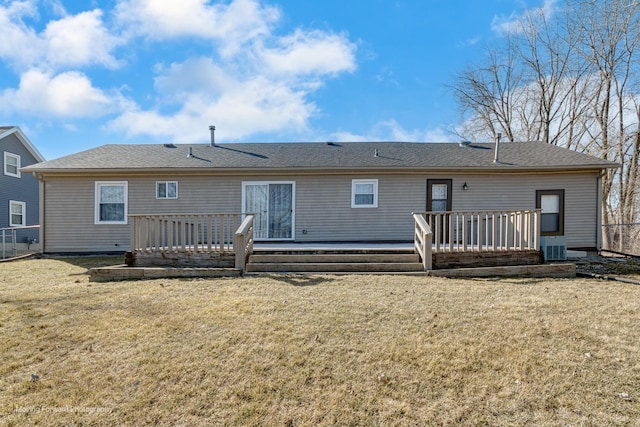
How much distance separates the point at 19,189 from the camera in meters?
16.7

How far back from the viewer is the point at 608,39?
1534cm

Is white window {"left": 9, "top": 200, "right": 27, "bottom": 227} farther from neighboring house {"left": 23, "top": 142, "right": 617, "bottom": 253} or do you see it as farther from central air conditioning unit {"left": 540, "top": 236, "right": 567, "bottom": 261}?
central air conditioning unit {"left": 540, "top": 236, "right": 567, "bottom": 261}

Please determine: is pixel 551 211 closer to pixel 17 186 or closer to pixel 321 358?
pixel 321 358

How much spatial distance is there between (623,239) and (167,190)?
1915cm

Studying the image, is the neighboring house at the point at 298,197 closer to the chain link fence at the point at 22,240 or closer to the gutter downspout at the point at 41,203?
the gutter downspout at the point at 41,203

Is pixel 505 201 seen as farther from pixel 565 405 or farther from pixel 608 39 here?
pixel 608 39

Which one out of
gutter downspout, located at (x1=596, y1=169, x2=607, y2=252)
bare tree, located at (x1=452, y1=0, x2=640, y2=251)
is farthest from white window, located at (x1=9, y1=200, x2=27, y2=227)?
bare tree, located at (x1=452, y1=0, x2=640, y2=251)

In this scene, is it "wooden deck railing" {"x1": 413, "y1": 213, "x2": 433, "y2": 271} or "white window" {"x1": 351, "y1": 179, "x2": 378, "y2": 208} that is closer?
"wooden deck railing" {"x1": 413, "y1": 213, "x2": 433, "y2": 271}

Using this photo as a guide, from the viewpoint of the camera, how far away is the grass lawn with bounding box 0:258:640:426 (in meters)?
2.30

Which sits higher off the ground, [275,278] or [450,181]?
[450,181]

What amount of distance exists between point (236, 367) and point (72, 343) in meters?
1.85

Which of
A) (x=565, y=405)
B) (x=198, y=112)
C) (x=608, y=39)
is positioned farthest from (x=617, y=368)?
(x=608, y=39)

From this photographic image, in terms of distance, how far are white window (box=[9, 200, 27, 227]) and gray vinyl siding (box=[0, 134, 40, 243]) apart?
7.8 inches

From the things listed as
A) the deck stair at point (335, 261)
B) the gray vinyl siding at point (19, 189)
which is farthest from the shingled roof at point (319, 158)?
the gray vinyl siding at point (19, 189)
